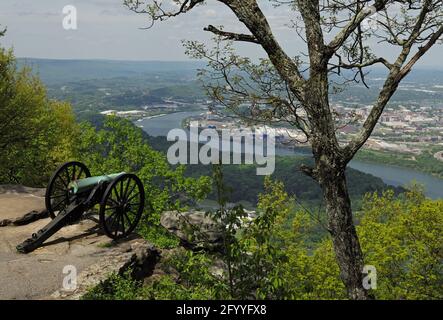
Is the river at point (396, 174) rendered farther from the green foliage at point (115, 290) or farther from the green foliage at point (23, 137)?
the green foliage at point (115, 290)

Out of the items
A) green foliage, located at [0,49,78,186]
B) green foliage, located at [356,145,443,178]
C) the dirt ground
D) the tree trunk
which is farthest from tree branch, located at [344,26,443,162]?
green foliage, located at [356,145,443,178]

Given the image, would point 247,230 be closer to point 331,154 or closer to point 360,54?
point 331,154

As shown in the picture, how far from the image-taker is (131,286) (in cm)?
812

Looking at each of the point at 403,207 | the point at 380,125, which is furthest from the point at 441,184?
the point at 380,125

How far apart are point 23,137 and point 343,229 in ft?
62.5

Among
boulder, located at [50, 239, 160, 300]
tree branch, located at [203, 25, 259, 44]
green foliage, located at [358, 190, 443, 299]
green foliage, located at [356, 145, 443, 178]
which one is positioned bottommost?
green foliage, located at [356, 145, 443, 178]

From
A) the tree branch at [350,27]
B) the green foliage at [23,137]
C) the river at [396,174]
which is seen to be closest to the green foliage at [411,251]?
the tree branch at [350,27]

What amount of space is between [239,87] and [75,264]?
5118mm

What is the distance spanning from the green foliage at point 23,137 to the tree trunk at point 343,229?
1800 centimetres

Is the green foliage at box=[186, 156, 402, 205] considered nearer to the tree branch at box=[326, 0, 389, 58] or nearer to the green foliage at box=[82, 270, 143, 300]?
the green foliage at box=[82, 270, 143, 300]

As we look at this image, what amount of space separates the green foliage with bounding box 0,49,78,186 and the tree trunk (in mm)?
18001

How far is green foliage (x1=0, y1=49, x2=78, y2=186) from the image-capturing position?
20891 millimetres

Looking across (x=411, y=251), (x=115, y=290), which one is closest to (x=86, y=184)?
(x=115, y=290)

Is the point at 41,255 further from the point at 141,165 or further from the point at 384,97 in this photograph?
the point at 141,165
